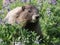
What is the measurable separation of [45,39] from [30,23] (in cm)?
50

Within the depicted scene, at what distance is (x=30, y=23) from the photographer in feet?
20.6

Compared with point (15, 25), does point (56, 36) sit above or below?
below

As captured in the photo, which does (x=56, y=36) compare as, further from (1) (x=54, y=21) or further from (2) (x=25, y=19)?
(2) (x=25, y=19)

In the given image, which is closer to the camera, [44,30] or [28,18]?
[28,18]

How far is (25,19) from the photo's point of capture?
627 cm

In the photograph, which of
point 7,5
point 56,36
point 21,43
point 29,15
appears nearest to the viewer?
point 21,43

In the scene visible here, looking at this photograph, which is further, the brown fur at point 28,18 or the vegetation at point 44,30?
the brown fur at point 28,18

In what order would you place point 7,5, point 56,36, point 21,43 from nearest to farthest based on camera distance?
point 21,43
point 56,36
point 7,5

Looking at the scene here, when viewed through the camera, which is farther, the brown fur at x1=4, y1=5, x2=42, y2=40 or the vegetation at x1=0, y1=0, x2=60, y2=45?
the brown fur at x1=4, y1=5, x2=42, y2=40

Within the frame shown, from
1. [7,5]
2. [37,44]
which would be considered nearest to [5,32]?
[37,44]

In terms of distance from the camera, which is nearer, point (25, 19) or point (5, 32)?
point (5, 32)

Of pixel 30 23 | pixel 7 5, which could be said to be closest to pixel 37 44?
pixel 30 23

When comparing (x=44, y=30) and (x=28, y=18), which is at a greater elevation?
(x=28, y=18)

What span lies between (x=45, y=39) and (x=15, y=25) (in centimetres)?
105
